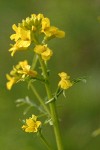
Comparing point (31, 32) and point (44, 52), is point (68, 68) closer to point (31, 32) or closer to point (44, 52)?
point (31, 32)

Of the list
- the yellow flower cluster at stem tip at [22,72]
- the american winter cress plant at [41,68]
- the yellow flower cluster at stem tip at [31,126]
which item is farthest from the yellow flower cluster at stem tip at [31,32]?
the yellow flower cluster at stem tip at [31,126]

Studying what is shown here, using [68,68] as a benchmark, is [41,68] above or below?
below

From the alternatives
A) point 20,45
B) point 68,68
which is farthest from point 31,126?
point 68,68

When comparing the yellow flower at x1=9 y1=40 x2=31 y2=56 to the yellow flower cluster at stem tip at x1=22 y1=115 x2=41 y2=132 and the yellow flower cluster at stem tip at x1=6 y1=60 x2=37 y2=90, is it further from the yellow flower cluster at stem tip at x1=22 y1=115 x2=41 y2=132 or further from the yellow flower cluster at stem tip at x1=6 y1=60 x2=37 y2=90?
the yellow flower cluster at stem tip at x1=22 y1=115 x2=41 y2=132

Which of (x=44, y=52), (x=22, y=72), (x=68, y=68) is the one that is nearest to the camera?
(x=44, y=52)

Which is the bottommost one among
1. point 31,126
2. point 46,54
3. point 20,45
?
point 31,126

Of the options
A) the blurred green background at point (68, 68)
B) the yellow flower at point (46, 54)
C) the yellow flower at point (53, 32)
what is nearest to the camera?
the yellow flower at point (46, 54)

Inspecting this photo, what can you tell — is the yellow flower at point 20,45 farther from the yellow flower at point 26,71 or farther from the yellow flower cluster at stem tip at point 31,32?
the yellow flower at point 26,71

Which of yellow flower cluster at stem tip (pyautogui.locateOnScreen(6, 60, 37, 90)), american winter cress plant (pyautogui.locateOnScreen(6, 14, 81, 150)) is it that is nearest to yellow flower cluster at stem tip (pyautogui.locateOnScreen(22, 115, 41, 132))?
american winter cress plant (pyautogui.locateOnScreen(6, 14, 81, 150))
